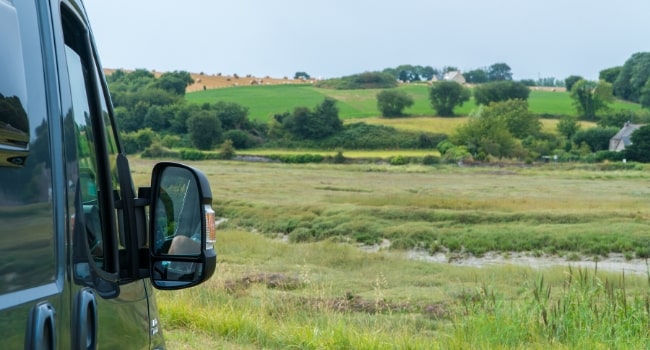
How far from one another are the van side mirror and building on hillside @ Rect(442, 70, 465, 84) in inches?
2898

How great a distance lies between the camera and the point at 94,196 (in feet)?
6.83

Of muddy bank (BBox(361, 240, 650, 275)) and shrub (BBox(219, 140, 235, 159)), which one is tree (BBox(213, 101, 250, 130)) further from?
muddy bank (BBox(361, 240, 650, 275))

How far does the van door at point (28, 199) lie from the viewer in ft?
4.33

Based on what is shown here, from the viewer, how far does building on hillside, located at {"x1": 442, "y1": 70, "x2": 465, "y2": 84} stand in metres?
76.7

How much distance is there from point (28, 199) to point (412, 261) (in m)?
22.4

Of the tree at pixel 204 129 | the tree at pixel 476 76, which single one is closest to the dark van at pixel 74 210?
the tree at pixel 204 129

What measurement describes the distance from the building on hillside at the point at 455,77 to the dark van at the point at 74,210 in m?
73.6

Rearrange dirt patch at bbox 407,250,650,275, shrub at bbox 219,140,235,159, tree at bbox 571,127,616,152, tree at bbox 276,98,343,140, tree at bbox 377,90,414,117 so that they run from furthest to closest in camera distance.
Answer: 1. tree at bbox 377,90,414,117
2. tree at bbox 276,98,343,140
3. shrub at bbox 219,140,235,159
4. tree at bbox 571,127,616,152
5. dirt patch at bbox 407,250,650,275

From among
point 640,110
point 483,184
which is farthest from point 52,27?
point 640,110

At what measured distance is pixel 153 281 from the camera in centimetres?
216

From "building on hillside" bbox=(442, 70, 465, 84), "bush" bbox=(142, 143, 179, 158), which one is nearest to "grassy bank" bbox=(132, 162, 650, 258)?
"bush" bbox=(142, 143, 179, 158)

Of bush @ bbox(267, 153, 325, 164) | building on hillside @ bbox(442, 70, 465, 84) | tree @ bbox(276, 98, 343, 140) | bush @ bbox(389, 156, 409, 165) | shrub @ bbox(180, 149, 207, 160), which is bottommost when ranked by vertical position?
bush @ bbox(389, 156, 409, 165)

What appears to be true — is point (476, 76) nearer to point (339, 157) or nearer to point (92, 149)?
point (339, 157)

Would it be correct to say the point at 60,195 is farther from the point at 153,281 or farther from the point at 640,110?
the point at 640,110
